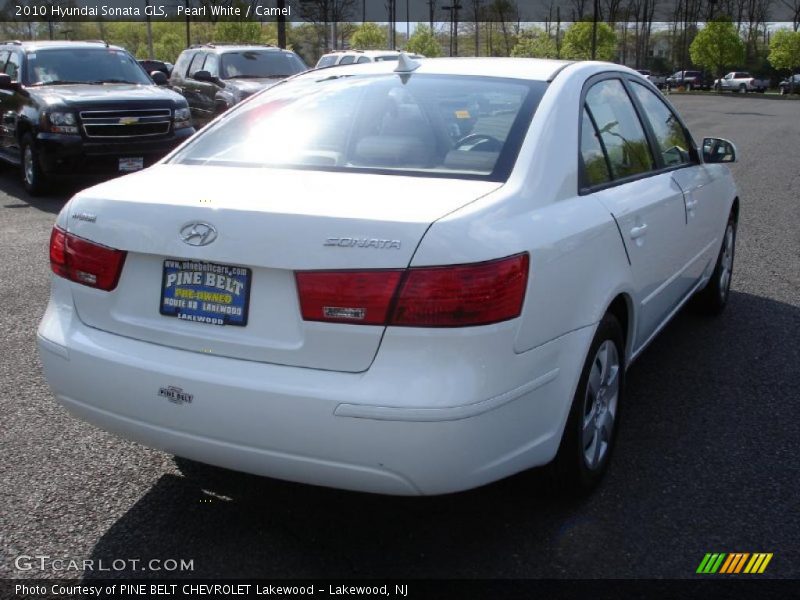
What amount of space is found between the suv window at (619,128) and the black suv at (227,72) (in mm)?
11417

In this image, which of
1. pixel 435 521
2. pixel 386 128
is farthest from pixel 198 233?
pixel 435 521

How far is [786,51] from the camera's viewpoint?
7575cm

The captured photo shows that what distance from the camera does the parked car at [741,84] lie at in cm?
7256

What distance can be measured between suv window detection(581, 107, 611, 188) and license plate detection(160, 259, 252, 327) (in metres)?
1.38

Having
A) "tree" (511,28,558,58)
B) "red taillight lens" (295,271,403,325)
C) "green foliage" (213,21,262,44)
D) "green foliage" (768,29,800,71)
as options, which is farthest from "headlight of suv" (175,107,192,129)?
"green foliage" (768,29,800,71)

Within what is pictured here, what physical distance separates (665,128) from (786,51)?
7918 centimetres

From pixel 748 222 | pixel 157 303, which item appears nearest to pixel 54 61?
pixel 748 222

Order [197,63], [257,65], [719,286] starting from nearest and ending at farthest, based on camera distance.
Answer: [719,286] → [257,65] → [197,63]

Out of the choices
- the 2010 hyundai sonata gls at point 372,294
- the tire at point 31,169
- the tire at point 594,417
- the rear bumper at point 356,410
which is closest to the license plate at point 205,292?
the 2010 hyundai sonata gls at point 372,294

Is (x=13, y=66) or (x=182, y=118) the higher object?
(x=13, y=66)

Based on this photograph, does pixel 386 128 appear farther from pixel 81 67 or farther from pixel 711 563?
pixel 81 67

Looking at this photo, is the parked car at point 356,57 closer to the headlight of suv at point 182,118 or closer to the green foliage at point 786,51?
the headlight of suv at point 182,118

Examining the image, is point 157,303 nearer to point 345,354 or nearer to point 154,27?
point 345,354

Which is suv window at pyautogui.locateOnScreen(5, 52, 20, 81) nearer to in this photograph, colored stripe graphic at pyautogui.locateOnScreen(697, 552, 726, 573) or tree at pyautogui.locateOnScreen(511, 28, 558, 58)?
colored stripe graphic at pyautogui.locateOnScreen(697, 552, 726, 573)
